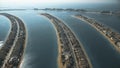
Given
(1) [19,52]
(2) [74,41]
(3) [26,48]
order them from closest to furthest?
(1) [19,52] → (3) [26,48] → (2) [74,41]

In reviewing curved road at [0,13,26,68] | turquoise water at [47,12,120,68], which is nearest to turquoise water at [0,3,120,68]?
turquoise water at [47,12,120,68]

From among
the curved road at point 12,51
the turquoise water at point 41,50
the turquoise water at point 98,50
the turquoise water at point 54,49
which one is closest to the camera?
the turquoise water at point 98,50

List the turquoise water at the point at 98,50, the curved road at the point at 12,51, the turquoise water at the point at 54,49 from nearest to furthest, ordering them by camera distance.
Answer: the turquoise water at the point at 98,50 < the curved road at the point at 12,51 < the turquoise water at the point at 54,49

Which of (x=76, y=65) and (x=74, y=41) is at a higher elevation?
(x=74, y=41)

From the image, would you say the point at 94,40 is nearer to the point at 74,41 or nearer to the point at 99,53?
the point at 74,41

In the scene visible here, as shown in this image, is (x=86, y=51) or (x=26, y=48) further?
(x=26, y=48)

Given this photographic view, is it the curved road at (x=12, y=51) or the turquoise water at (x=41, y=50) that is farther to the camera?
the turquoise water at (x=41, y=50)

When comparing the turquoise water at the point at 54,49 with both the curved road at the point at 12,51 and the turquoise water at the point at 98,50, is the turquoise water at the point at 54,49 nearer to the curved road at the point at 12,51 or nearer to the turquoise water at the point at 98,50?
the turquoise water at the point at 98,50

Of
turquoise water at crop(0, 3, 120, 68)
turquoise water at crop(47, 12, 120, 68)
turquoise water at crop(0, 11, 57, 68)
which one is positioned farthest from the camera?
turquoise water at crop(0, 11, 57, 68)

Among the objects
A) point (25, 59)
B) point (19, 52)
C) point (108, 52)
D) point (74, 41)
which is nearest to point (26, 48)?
point (19, 52)

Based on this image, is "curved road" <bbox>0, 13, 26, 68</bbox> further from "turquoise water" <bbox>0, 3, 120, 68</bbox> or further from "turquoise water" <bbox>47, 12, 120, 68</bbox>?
"turquoise water" <bbox>47, 12, 120, 68</bbox>

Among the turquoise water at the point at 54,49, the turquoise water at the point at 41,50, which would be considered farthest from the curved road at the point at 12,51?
the turquoise water at the point at 41,50
